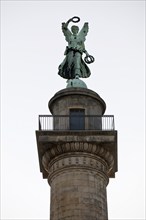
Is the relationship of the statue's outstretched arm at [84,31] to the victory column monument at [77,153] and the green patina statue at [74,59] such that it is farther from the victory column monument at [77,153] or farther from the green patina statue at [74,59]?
the victory column monument at [77,153]

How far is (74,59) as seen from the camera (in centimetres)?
3145

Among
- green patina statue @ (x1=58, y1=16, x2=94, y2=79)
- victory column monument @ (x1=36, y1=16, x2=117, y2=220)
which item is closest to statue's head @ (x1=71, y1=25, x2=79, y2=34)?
green patina statue @ (x1=58, y1=16, x2=94, y2=79)

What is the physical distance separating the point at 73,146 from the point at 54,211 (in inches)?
136

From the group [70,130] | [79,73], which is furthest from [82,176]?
[79,73]

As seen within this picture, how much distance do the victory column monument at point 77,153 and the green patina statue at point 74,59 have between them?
1.10 metres

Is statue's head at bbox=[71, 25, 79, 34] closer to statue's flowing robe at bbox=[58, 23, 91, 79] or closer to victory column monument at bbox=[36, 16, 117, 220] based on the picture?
statue's flowing robe at bbox=[58, 23, 91, 79]

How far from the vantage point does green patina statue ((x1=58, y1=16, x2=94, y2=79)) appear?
103 ft

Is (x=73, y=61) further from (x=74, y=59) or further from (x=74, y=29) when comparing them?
(x=74, y=29)

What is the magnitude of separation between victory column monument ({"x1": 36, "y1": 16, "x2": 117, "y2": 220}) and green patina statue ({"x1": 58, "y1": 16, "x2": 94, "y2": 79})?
110cm

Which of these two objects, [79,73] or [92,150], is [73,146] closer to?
[92,150]

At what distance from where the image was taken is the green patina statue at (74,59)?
31312mm

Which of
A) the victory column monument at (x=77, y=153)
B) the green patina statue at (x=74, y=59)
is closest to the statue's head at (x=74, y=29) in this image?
the green patina statue at (x=74, y=59)

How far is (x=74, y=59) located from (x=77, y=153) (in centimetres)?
669

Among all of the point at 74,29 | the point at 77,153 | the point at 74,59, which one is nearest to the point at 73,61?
the point at 74,59
